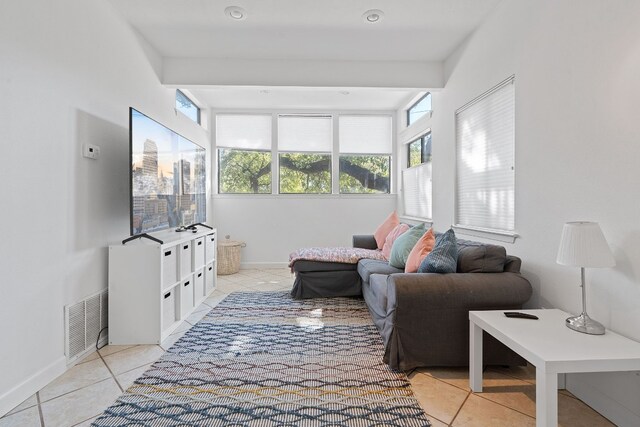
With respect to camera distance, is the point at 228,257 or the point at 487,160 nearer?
the point at 487,160

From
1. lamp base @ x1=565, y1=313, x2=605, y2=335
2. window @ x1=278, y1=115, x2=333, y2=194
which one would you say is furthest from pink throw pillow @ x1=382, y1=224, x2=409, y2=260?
lamp base @ x1=565, y1=313, x2=605, y2=335

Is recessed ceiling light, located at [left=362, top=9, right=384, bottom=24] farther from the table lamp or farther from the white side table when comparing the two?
the white side table

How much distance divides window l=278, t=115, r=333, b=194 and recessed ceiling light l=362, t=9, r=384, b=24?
267 centimetres

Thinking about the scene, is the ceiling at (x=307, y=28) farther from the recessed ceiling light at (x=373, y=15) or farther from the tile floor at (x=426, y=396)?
the tile floor at (x=426, y=396)

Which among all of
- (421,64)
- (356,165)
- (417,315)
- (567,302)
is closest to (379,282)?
(417,315)

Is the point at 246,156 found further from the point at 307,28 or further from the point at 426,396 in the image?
the point at 426,396

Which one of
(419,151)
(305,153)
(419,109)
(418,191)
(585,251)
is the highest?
(419,109)

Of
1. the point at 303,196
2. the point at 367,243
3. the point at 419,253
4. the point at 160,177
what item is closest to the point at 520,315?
the point at 419,253

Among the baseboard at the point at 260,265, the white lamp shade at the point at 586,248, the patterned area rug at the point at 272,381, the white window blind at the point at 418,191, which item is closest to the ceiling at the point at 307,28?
the white window blind at the point at 418,191

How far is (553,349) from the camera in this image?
53.0 inches

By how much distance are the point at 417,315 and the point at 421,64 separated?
9.45ft

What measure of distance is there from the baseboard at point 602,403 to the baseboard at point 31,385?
300cm

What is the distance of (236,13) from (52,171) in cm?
186

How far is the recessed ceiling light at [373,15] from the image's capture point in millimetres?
2686
